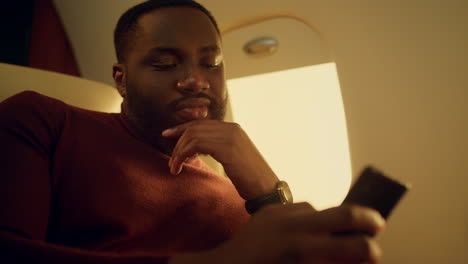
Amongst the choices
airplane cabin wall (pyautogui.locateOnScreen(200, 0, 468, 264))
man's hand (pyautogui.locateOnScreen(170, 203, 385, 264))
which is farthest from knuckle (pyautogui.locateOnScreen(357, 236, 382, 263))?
airplane cabin wall (pyautogui.locateOnScreen(200, 0, 468, 264))

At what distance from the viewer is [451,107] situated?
110 cm

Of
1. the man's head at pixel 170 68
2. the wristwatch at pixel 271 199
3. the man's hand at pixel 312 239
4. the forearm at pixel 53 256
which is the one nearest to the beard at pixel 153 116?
the man's head at pixel 170 68

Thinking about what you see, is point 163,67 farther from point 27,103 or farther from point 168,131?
point 27,103

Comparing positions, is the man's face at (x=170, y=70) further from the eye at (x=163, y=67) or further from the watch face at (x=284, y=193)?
the watch face at (x=284, y=193)

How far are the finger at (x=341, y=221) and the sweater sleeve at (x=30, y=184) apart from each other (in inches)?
7.6

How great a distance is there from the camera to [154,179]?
2.33 feet

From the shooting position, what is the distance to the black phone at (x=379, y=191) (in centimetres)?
33

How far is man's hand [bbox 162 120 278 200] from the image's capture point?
2.39 ft

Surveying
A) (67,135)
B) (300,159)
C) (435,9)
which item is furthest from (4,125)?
(435,9)

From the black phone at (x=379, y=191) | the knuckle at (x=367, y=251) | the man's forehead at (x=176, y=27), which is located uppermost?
the man's forehead at (x=176, y=27)

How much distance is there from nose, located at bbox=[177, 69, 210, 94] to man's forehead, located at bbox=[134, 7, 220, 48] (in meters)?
0.08

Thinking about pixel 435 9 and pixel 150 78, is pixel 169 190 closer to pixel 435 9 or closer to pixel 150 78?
pixel 150 78

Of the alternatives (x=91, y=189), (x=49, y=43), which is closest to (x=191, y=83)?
(x=91, y=189)

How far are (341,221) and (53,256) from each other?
36cm
